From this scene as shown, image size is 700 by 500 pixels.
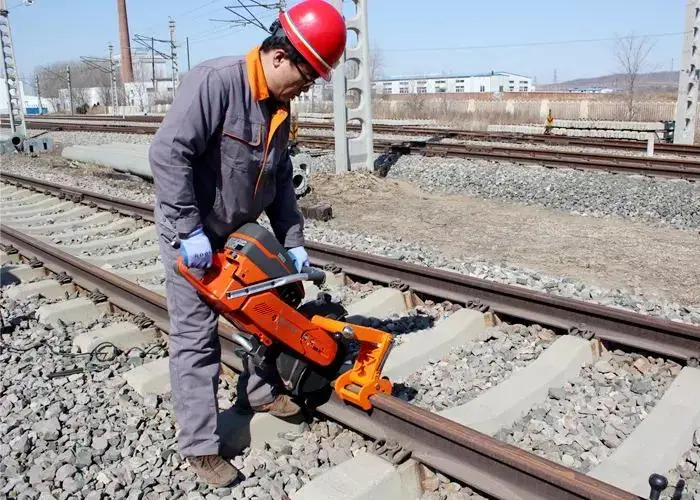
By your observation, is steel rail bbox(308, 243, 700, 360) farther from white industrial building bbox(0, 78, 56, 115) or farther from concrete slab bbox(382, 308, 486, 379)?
white industrial building bbox(0, 78, 56, 115)

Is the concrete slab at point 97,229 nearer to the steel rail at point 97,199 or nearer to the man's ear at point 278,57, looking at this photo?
the steel rail at point 97,199

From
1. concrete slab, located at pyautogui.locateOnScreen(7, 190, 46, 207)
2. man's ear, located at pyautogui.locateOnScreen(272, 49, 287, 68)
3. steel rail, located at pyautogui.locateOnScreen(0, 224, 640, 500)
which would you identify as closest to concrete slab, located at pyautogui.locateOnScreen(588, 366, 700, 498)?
steel rail, located at pyautogui.locateOnScreen(0, 224, 640, 500)

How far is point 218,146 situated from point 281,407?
1.47 meters

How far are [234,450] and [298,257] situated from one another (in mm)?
1036

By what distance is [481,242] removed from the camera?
7949 mm

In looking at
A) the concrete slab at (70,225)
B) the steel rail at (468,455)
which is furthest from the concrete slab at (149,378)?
the concrete slab at (70,225)

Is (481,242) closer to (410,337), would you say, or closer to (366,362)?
(410,337)

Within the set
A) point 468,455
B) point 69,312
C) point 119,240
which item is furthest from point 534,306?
point 119,240

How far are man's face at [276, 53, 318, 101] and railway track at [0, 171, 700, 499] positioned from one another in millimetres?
1545

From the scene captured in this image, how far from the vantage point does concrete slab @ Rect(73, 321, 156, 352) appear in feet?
15.1

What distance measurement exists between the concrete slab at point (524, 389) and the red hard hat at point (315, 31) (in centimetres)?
189

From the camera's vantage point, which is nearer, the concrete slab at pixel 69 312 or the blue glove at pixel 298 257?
the blue glove at pixel 298 257

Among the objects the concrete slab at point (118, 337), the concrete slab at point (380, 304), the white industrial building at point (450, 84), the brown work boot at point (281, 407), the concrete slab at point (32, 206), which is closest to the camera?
the brown work boot at point (281, 407)

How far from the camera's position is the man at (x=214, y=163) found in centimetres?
268
